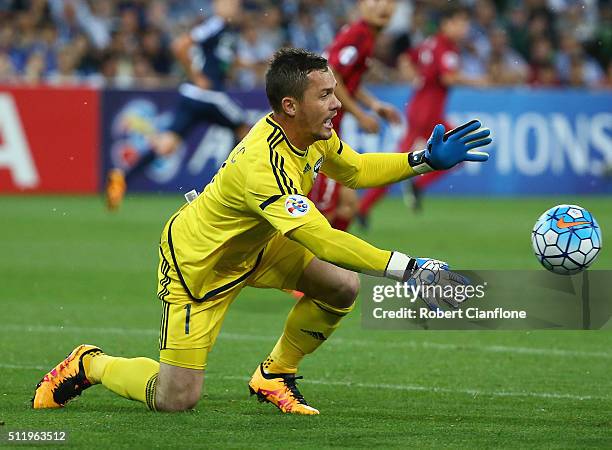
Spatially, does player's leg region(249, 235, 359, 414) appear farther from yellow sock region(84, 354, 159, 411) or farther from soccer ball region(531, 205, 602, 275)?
soccer ball region(531, 205, 602, 275)

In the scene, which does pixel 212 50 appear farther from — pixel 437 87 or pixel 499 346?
pixel 499 346

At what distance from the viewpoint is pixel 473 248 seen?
43.1 ft

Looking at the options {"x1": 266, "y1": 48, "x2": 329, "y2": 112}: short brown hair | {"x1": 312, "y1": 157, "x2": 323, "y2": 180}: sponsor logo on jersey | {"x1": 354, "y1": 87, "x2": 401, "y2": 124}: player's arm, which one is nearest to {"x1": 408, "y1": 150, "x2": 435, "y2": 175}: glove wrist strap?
{"x1": 312, "y1": 157, "x2": 323, "y2": 180}: sponsor logo on jersey

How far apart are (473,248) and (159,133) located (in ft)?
23.0

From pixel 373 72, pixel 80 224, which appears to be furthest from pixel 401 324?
pixel 373 72

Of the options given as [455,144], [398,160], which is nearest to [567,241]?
[455,144]

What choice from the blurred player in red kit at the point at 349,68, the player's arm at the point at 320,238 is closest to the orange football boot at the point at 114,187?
the blurred player in red kit at the point at 349,68

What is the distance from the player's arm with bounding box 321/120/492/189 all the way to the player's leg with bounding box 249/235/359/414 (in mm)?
446

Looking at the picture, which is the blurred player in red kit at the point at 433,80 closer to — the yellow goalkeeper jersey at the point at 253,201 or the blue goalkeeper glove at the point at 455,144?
the yellow goalkeeper jersey at the point at 253,201

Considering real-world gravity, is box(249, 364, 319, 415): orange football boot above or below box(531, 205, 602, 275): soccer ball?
below

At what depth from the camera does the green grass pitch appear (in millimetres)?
5508

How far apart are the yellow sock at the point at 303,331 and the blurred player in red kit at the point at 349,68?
3726 mm

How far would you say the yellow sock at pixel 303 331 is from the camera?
20.4 feet

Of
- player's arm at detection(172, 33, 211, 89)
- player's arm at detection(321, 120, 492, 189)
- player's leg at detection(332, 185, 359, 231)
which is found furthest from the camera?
player's arm at detection(172, 33, 211, 89)
